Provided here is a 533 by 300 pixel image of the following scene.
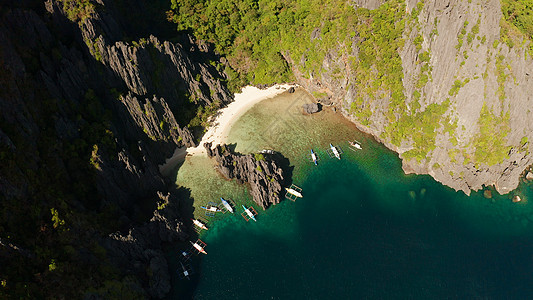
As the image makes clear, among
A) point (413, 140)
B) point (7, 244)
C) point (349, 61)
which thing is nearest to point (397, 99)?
point (413, 140)

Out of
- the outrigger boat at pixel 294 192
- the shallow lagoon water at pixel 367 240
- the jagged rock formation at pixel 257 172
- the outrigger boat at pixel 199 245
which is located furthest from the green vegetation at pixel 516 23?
the outrigger boat at pixel 199 245

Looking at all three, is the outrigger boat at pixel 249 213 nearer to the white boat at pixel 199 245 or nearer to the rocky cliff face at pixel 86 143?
the white boat at pixel 199 245

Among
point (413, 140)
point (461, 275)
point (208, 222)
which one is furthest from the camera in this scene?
point (413, 140)

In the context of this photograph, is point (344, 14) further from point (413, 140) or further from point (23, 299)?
point (23, 299)

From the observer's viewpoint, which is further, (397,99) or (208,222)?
(397,99)

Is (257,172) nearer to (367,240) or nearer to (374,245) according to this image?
(367,240)

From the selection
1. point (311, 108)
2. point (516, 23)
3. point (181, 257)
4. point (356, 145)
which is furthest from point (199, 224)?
point (516, 23)
